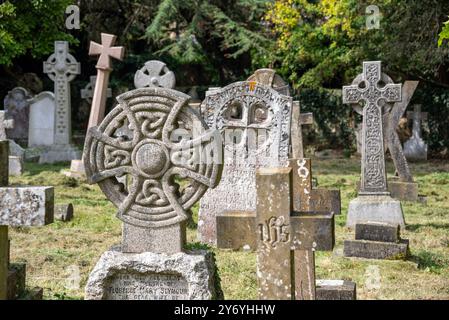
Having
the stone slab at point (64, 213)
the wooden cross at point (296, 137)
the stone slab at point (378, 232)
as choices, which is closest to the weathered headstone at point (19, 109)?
the stone slab at point (64, 213)

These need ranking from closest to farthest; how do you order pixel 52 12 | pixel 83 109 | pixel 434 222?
A: pixel 434 222 → pixel 52 12 → pixel 83 109

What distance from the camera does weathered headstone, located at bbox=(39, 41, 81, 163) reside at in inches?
696

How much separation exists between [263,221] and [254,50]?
20.0m

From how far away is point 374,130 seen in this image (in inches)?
394

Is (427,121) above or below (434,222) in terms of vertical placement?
above

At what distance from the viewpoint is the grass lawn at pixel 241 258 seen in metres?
6.75

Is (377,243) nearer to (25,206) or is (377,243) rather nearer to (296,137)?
(296,137)

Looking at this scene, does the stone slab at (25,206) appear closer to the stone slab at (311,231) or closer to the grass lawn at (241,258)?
the grass lawn at (241,258)

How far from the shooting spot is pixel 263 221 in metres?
4.43

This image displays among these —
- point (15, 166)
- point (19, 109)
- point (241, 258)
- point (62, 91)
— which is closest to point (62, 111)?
point (62, 91)

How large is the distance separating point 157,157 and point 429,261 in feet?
13.5

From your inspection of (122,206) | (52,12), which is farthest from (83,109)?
(122,206)

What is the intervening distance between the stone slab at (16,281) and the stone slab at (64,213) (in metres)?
4.49
